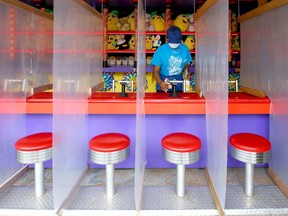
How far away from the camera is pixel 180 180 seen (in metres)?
2.49

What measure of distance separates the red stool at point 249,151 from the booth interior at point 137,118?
92 mm

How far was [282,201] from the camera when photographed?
2430 mm

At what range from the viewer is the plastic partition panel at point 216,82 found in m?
1.93

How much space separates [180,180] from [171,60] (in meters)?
1.36

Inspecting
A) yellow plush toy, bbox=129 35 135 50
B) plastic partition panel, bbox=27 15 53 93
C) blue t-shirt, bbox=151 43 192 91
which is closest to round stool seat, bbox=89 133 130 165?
plastic partition panel, bbox=27 15 53 93

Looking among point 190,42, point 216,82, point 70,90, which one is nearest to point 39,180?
point 70,90

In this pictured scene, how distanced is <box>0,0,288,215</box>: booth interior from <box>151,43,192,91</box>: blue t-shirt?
34 centimetres

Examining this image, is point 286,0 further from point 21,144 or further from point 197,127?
point 21,144

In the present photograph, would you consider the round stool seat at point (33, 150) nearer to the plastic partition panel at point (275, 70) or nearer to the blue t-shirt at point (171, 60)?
the blue t-shirt at point (171, 60)

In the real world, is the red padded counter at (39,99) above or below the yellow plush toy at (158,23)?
below

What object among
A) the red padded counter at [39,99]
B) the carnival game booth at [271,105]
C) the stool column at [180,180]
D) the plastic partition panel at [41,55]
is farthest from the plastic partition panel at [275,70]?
the plastic partition panel at [41,55]

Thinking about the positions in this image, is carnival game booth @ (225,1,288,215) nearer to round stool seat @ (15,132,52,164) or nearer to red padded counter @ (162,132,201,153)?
red padded counter @ (162,132,201,153)

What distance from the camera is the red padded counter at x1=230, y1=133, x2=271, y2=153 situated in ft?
7.66

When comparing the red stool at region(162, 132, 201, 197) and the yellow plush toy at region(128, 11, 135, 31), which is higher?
the yellow plush toy at region(128, 11, 135, 31)
